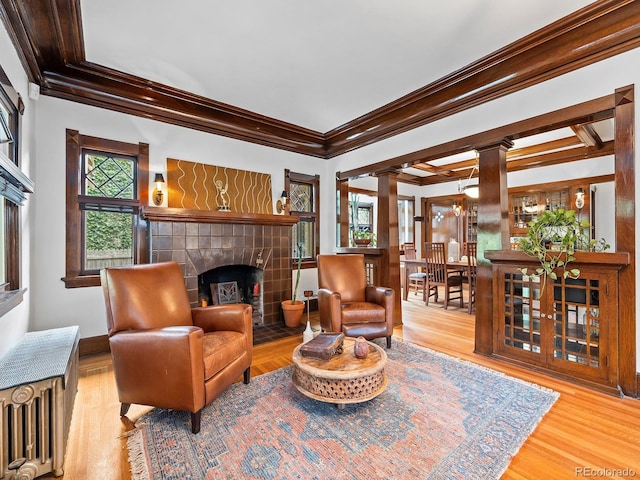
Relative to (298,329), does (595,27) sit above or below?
above

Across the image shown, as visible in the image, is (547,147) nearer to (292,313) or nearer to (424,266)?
(424,266)

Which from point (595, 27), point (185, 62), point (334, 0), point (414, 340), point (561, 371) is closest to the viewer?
point (334, 0)

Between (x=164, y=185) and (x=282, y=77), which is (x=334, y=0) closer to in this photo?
(x=282, y=77)

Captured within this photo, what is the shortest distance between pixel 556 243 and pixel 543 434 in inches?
62.1

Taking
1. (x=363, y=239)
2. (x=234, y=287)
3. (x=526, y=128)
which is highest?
(x=526, y=128)

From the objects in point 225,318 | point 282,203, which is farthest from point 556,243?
point 282,203

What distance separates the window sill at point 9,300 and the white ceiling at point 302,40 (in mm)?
2108

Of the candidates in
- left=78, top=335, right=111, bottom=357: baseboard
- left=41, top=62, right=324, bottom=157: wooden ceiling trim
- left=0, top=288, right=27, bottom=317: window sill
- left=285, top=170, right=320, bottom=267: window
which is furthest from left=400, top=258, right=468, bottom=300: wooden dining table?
left=0, top=288, right=27, bottom=317: window sill

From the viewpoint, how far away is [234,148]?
425 centimetres

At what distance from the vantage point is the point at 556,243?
8.78ft

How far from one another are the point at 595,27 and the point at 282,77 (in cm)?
264

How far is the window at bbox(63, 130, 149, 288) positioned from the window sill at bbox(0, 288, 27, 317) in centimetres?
97

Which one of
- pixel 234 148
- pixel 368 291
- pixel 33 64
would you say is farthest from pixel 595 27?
pixel 33 64

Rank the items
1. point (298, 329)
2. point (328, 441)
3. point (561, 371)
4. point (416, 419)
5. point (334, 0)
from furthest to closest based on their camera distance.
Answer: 1. point (298, 329)
2. point (561, 371)
3. point (334, 0)
4. point (416, 419)
5. point (328, 441)
